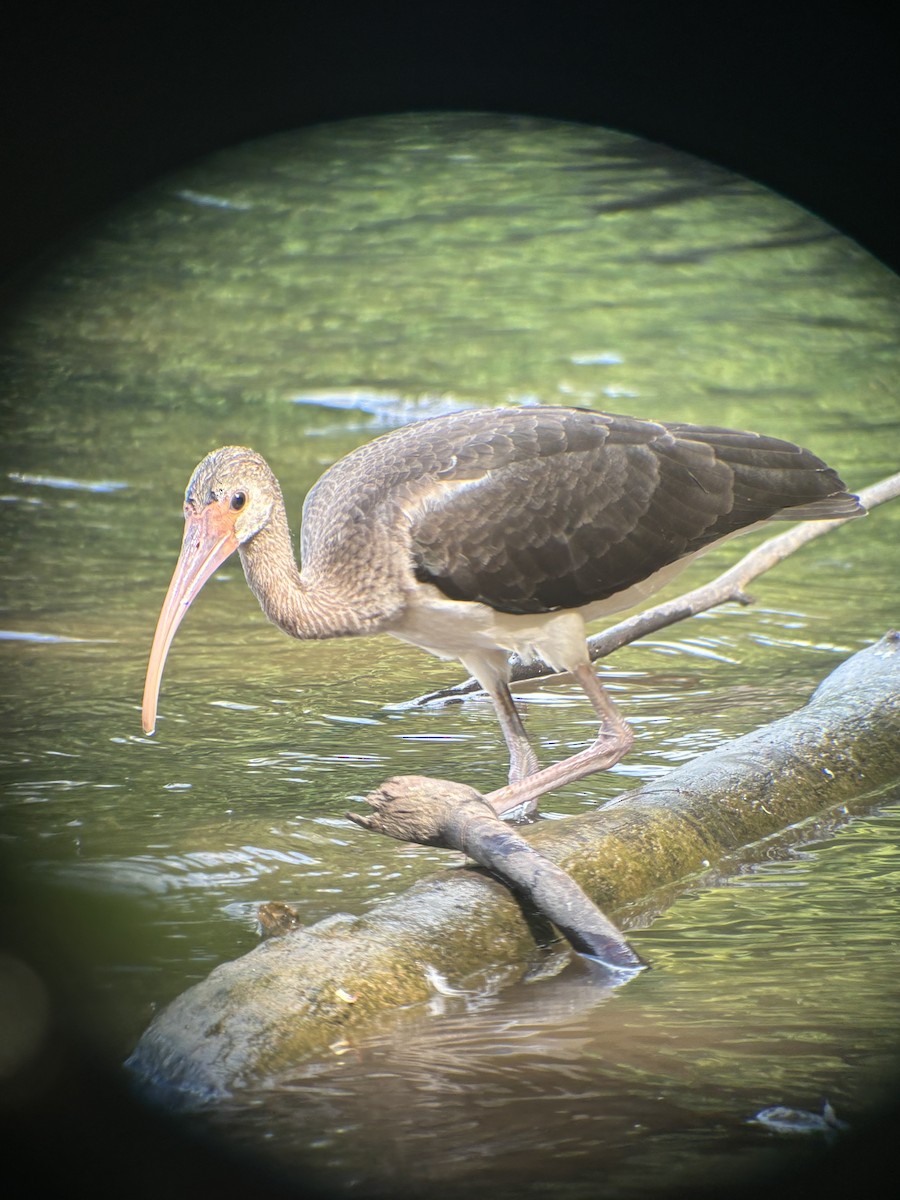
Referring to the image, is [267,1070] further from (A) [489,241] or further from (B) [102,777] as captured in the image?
(A) [489,241]

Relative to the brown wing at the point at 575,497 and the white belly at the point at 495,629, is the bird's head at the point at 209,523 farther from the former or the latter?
the white belly at the point at 495,629

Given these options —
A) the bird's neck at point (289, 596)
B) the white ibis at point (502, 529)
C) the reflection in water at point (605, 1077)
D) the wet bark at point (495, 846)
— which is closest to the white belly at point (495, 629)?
the white ibis at point (502, 529)

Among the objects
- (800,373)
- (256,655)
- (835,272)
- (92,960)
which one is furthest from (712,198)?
(92,960)

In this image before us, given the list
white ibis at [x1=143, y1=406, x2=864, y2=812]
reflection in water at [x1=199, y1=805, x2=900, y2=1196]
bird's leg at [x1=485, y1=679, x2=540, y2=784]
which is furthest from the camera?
bird's leg at [x1=485, y1=679, x2=540, y2=784]

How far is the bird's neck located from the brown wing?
0.28m

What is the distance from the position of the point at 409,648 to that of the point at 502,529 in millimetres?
2957

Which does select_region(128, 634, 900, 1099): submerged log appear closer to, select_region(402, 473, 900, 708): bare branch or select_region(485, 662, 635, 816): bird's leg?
select_region(485, 662, 635, 816): bird's leg

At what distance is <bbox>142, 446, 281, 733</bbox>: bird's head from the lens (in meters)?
4.88

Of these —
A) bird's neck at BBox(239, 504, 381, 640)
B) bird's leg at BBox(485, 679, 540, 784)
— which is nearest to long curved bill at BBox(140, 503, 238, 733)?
bird's neck at BBox(239, 504, 381, 640)

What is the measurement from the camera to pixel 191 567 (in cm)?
488

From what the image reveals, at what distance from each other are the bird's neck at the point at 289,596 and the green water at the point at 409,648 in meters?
0.73

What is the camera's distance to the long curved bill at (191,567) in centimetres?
488

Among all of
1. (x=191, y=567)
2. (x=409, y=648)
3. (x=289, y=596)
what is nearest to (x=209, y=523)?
(x=191, y=567)

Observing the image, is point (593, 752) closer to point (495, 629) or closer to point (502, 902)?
point (495, 629)
